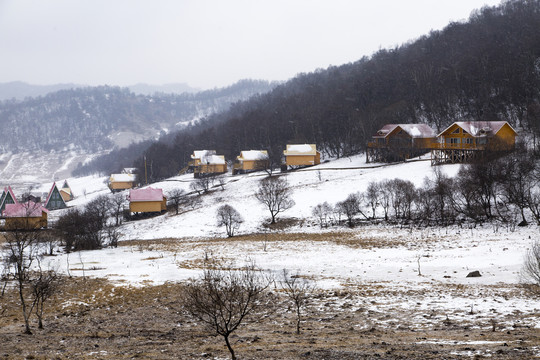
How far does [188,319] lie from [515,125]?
77.2m

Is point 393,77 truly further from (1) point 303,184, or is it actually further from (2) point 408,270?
(2) point 408,270

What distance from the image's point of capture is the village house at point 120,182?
11188 centimetres

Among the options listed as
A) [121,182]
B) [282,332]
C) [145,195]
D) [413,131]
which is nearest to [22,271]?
[282,332]

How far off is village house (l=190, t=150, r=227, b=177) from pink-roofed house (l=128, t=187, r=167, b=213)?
33513mm

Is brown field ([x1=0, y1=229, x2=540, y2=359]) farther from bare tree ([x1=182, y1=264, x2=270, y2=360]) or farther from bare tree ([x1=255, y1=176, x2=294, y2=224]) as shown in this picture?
bare tree ([x1=255, y1=176, x2=294, y2=224])

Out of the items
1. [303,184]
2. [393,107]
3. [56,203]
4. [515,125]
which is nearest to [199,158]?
[56,203]

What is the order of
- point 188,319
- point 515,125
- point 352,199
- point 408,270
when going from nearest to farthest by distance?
1. point 188,319
2. point 408,270
3. point 352,199
4. point 515,125

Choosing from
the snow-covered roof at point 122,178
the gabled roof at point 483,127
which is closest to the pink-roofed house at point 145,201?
the snow-covered roof at point 122,178

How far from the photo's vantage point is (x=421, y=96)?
332 ft

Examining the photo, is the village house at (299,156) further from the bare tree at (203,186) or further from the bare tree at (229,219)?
the bare tree at (229,219)

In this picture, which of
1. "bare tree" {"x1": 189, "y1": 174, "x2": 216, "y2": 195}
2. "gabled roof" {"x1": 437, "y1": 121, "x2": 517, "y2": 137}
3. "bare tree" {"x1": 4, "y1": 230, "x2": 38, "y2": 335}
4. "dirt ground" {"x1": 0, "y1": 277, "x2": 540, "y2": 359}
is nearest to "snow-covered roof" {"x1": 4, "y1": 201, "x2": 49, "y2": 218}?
"bare tree" {"x1": 189, "y1": 174, "x2": 216, "y2": 195}

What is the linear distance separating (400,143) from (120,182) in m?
75.6

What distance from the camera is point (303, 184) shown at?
68.6m

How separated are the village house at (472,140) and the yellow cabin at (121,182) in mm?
81617
